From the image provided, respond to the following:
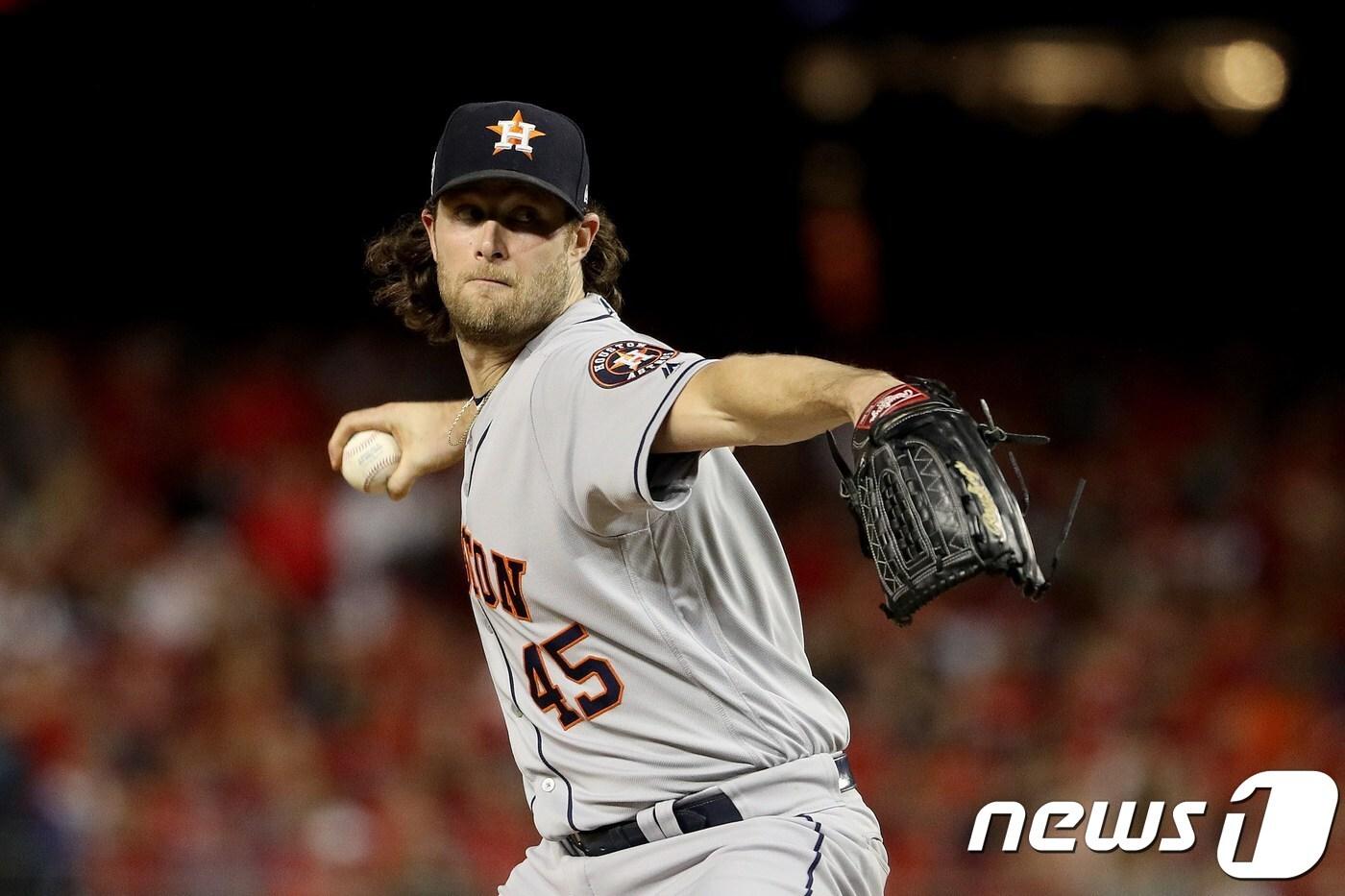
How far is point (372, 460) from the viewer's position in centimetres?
319

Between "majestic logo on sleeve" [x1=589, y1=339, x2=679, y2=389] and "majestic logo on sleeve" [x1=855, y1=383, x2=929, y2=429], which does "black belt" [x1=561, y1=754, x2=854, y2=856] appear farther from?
"majestic logo on sleeve" [x1=855, y1=383, x2=929, y2=429]

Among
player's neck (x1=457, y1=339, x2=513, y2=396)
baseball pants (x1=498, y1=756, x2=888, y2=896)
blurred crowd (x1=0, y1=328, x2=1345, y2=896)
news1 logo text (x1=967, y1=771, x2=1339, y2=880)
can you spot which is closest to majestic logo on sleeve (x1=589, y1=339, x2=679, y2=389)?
player's neck (x1=457, y1=339, x2=513, y2=396)

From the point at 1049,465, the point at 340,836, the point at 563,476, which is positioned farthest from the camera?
the point at 1049,465

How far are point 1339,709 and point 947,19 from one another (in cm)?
477

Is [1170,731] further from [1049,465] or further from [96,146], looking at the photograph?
[96,146]

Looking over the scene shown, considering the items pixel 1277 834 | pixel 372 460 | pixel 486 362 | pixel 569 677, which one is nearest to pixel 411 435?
pixel 372 460

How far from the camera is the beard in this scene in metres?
2.48

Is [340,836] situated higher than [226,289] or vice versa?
[226,289]

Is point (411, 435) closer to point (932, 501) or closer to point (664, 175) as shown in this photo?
point (932, 501)

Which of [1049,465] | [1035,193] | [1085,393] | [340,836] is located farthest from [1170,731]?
[1035,193]

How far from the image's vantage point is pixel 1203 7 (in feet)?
30.5

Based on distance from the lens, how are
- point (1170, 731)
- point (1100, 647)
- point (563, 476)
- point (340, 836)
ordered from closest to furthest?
point (563, 476) < point (340, 836) < point (1170, 731) < point (1100, 647)

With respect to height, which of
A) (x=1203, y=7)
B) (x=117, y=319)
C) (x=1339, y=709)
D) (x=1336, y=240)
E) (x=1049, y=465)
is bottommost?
(x=1339, y=709)

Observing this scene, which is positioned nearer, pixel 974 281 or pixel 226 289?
pixel 226 289
